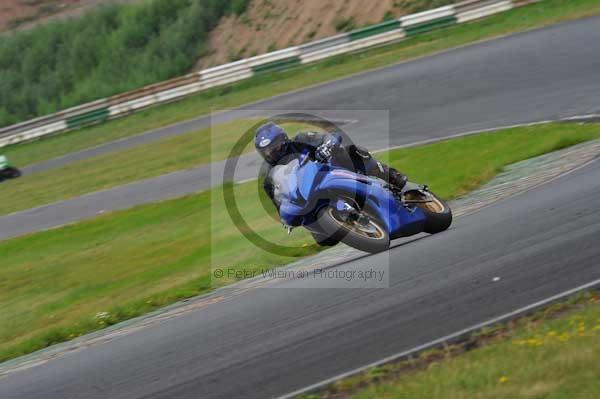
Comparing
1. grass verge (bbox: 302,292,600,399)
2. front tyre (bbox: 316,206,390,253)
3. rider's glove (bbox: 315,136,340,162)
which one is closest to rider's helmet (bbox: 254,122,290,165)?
rider's glove (bbox: 315,136,340,162)

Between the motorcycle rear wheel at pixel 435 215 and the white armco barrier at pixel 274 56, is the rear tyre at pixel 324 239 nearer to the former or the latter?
the motorcycle rear wheel at pixel 435 215

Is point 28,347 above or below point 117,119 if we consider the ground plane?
above

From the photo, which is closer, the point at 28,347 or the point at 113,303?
the point at 28,347

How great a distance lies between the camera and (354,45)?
2847 cm

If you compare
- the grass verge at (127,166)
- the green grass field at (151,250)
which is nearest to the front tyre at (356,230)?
the green grass field at (151,250)

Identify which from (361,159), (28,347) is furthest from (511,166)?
(28,347)

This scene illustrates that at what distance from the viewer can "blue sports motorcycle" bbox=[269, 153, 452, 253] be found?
364 inches

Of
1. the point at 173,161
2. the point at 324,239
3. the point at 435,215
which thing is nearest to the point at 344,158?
the point at 324,239

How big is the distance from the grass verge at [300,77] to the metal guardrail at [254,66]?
1.58 feet

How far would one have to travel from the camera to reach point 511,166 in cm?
1336

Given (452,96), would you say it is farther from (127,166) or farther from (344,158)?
(344,158)

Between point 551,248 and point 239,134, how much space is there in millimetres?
14469

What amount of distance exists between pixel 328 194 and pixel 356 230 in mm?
476

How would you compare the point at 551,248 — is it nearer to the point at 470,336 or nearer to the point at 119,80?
the point at 470,336
